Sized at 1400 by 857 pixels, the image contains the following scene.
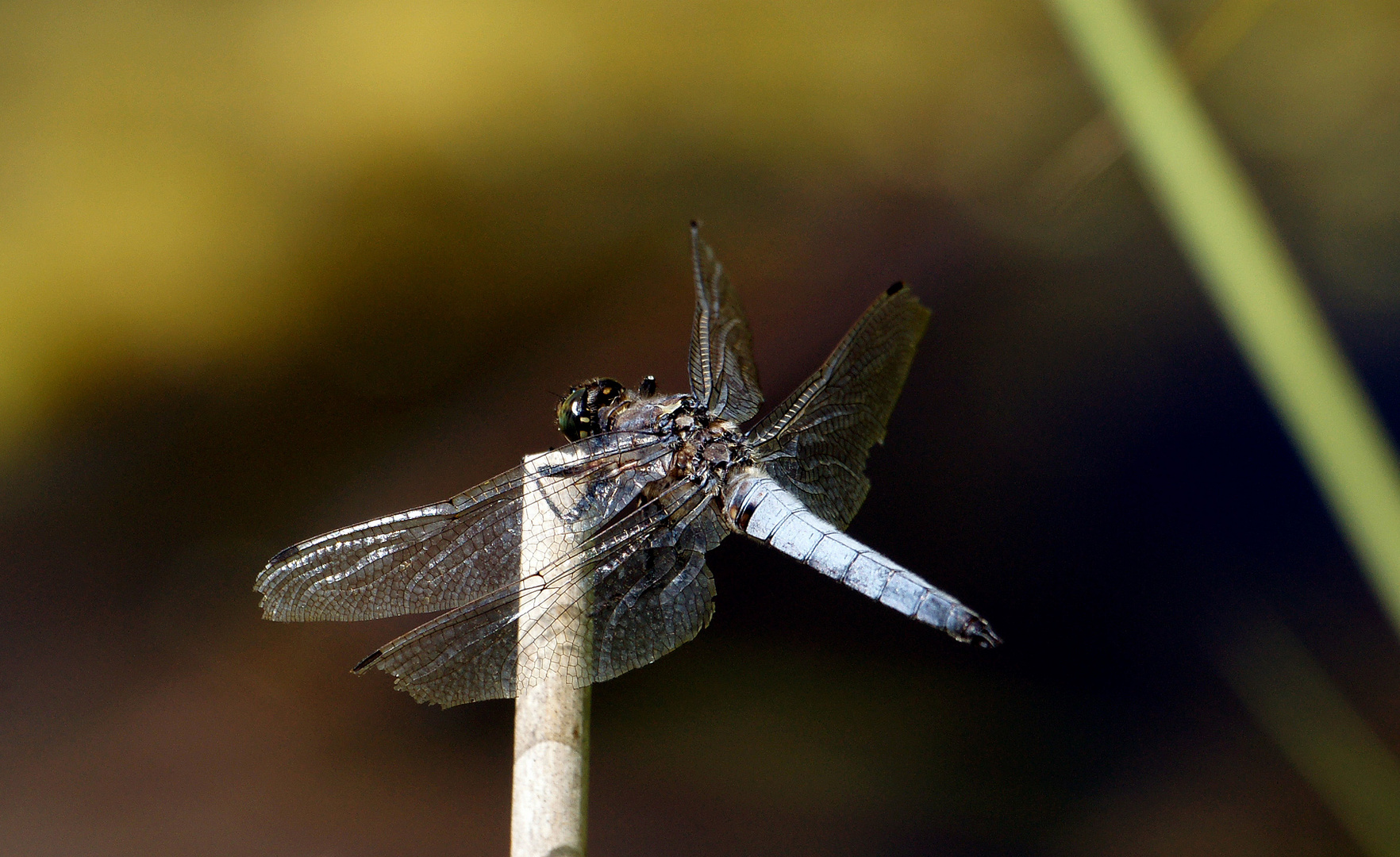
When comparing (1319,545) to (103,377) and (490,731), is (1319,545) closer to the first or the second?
(490,731)

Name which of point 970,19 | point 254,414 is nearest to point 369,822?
point 254,414

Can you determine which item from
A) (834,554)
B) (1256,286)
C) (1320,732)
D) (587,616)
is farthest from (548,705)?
(1320,732)

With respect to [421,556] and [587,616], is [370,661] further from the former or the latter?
[587,616]

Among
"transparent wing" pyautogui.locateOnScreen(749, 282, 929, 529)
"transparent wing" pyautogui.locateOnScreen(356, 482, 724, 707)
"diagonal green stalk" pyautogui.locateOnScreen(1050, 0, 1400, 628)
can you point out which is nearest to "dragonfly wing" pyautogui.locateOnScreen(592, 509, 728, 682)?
"transparent wing" pyautogui.locateOnScreen(356, 482, 724, 707)

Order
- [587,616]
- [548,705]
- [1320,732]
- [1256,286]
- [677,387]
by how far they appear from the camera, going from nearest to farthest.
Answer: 1. [548,705]
2. [587,616]
3. [1256,286]
4. [1320,732]
5. [677,387]

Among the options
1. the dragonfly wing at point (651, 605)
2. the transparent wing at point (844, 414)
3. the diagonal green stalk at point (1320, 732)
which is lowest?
the diagonal green stalk at point (1320, 732)

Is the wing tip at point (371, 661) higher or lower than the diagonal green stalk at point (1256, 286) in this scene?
lower

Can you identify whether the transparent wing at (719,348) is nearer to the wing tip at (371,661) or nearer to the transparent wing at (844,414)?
the transparent wing at (844,414)

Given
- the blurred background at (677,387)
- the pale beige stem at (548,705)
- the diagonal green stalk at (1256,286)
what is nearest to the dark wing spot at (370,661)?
the pale beige stem at (548,705)
